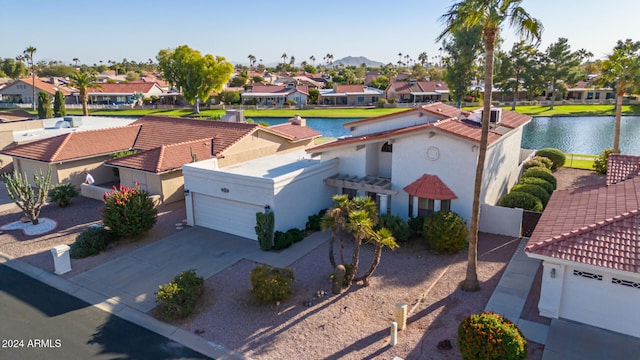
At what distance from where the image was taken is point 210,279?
667 inches

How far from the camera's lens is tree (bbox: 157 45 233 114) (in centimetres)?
7606

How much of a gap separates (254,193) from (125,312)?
7727mm

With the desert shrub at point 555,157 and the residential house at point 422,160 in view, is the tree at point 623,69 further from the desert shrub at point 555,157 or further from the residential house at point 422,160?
the residential house at point 422,160

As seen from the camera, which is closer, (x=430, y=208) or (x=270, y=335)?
(x=270, y=335)

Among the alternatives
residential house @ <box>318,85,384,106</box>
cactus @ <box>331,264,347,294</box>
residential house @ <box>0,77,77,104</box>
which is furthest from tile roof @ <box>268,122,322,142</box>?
residential house @ <box>0,77,77,104</box>

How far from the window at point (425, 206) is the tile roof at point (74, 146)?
22591mm

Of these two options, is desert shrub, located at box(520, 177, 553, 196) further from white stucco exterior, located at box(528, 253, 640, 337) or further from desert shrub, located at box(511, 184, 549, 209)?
white stucco exterior, located at box(528, 253, 640, 337)

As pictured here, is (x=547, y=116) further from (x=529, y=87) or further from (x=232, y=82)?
(x=232, y=82)

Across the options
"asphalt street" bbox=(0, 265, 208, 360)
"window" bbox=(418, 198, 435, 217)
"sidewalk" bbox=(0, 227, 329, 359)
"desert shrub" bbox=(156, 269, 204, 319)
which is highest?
"window" bbox=(418, 198, 435, 217)

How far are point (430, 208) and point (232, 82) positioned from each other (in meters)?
109

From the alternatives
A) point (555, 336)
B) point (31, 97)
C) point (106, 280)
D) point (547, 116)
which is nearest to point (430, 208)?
point (555, 336)

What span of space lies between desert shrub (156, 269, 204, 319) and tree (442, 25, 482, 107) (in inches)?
2277

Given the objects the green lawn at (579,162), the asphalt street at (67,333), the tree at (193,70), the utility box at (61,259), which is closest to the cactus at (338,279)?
the asphalt street at (67,333)

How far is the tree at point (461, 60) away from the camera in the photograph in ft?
207
